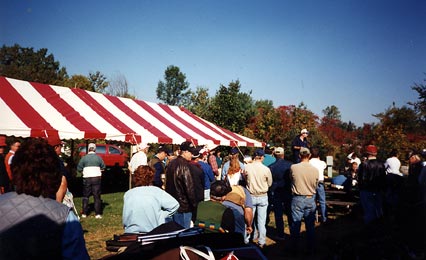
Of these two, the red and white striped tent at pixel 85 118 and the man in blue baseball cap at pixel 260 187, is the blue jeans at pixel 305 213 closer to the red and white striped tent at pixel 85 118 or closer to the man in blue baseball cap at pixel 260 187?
the man in blue baseball cap at pixel 260 187

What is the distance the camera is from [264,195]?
266 inches

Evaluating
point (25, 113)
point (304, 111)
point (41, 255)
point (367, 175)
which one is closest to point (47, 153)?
point (41, 255)

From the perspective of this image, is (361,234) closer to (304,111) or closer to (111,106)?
(111,106)

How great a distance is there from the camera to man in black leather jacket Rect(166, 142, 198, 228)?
18.7 feet

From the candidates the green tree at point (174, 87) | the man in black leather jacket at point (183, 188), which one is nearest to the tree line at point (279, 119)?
the green tree at point (174, 87)

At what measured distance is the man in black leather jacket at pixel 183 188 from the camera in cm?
571

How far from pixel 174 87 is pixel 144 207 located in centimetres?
3653

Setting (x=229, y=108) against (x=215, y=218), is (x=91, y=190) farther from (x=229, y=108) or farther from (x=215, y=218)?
(x=229, y=108)

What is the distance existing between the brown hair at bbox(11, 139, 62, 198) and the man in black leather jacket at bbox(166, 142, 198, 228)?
3530 millimetres

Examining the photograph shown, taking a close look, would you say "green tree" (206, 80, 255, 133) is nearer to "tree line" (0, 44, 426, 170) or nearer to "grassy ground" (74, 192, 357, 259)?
"tree line" (0, 44, 426, 170)

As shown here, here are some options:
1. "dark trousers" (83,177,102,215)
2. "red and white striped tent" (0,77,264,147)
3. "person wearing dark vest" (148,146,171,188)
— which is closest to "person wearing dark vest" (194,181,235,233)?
"person wearing dark vest" (148,146,171,188)

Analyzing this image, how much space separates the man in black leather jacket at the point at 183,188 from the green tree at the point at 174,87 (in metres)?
32.4

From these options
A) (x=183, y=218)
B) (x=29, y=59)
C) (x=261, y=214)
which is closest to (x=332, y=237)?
(x=261, y=214)

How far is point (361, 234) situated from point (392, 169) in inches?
195
